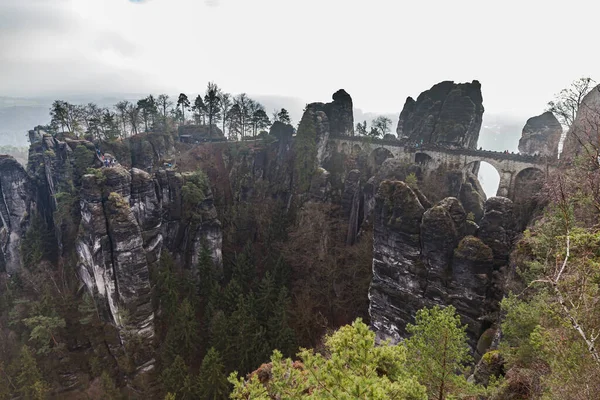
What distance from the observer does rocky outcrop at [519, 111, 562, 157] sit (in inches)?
1720

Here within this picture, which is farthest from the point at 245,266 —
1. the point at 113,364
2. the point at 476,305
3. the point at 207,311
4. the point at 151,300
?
the point at 476,305

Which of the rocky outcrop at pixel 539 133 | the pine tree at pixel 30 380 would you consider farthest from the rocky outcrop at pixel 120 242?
the rocky outcrop at pixel 539 133

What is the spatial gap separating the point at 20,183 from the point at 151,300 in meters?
34.6

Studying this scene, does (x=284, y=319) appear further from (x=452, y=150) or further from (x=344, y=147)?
(x=344, y=147)

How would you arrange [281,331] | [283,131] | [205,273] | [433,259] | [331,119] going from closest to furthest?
[433,259] → [281,331] → [205,273] → [331,119] → [283,131]

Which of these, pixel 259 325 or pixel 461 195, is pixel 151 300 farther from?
pixel 461 195

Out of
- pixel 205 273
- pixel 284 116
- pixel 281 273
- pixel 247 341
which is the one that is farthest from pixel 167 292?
pixel 284 116

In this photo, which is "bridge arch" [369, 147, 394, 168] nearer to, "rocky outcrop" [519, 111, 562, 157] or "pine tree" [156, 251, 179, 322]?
"rocky outcrop" [519, 111, 562, 157]

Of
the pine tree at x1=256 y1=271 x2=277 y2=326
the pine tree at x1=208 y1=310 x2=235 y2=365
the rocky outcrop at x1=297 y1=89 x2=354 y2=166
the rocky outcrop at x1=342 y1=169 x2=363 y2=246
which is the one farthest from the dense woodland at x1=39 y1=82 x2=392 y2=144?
the pine tree at x1=208 y1=310 x2=235 y2=365

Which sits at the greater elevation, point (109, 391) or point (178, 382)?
point (178, 382)

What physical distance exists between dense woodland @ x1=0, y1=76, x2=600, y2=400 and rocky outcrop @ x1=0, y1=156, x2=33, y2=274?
226 inches

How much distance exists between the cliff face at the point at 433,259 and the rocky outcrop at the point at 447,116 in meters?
22.4

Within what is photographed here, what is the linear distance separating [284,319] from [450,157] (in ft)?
105

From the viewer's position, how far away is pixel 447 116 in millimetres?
47281
